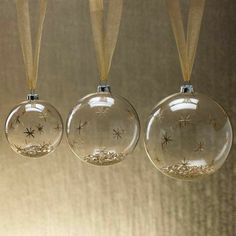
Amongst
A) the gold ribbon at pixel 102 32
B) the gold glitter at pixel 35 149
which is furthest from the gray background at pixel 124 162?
the gold ribbon at pixel 102 32

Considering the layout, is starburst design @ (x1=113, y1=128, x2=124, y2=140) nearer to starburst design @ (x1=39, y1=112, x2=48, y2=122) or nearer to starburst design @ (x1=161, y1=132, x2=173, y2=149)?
starburst design @ (x1=161, y1=132, x2=173, y2=149)

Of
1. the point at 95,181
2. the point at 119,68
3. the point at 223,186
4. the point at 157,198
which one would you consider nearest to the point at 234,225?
the point at 223,186

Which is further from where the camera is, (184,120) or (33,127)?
(33,127)

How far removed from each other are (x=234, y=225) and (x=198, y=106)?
1415mm

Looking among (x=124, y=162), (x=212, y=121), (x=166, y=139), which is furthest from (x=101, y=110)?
(x=124, y=162)

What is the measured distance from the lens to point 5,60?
2.89 m

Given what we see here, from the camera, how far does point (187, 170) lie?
5.62 feet

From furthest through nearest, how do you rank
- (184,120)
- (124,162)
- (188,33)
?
(124,162) → (188,33) → (184,120)

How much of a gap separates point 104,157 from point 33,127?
0.95ft

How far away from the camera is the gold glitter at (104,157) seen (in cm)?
182

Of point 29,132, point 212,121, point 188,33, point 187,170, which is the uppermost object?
point 188,33

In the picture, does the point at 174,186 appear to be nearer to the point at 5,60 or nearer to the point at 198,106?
the point at 5,60

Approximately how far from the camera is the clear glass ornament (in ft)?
5.87

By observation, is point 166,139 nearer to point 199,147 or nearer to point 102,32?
point 199,147
